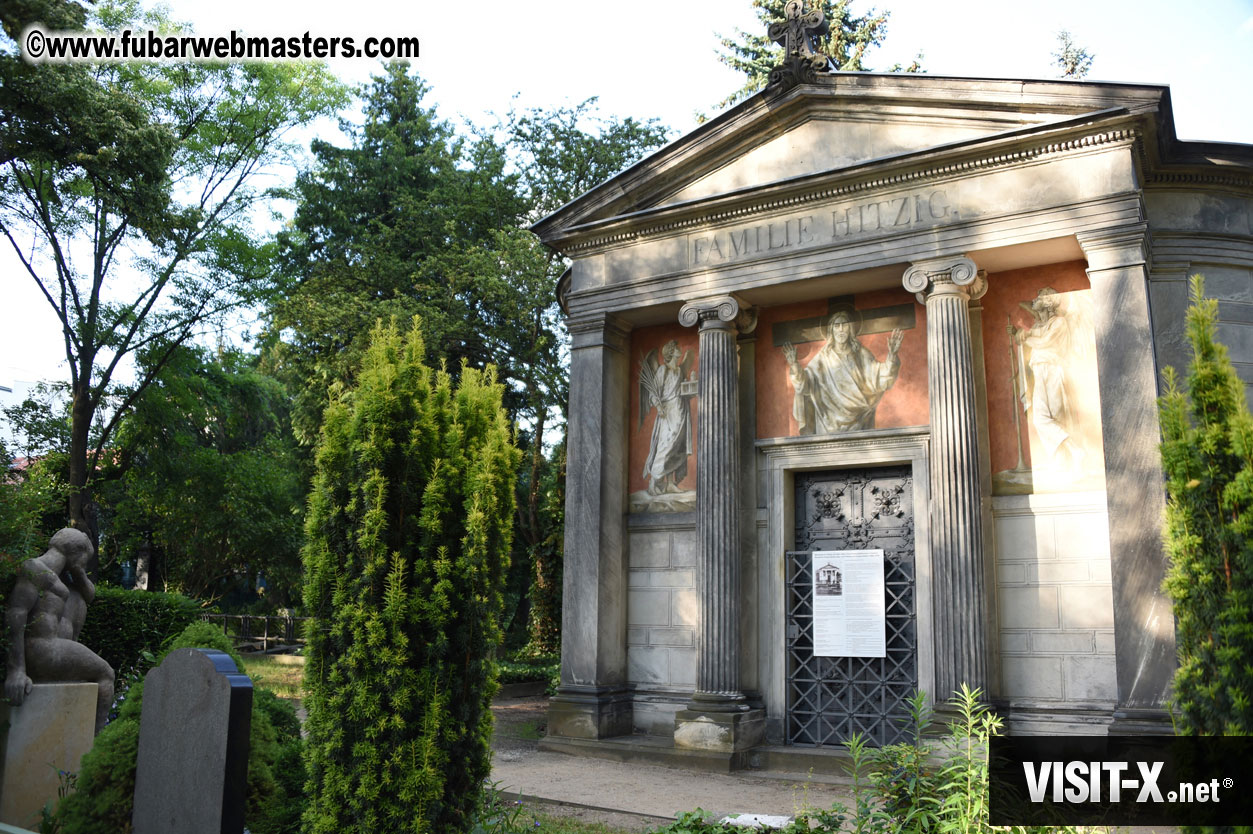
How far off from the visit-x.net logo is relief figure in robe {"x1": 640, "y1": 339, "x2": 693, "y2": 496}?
5750mm

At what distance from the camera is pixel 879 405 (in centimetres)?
1155

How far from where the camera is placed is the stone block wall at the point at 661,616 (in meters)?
12.1

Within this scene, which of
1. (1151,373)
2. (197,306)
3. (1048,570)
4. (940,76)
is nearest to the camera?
(1151,373)

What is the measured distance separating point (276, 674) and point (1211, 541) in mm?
20092

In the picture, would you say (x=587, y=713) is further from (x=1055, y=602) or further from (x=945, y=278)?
(x=945, y=278)

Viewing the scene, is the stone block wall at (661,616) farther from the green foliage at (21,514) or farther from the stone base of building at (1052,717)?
the green foliage at (21,514)

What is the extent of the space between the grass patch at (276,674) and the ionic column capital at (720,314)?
29.4ft

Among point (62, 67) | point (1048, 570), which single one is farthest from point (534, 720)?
point (62, 67)

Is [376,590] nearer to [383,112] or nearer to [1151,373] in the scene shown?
[1151,373]

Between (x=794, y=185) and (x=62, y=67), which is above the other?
(x=62, y=67)

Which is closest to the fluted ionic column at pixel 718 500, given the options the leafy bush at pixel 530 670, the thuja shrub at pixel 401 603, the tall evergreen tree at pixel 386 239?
the thuja shrub at pixel 401 603

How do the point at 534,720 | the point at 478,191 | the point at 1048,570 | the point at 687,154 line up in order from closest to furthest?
the point at 1048,570 < the point at 687,154 < the point at 534,720 < the point at 478,191

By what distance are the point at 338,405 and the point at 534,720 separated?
11.0m

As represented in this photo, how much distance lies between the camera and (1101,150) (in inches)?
390
